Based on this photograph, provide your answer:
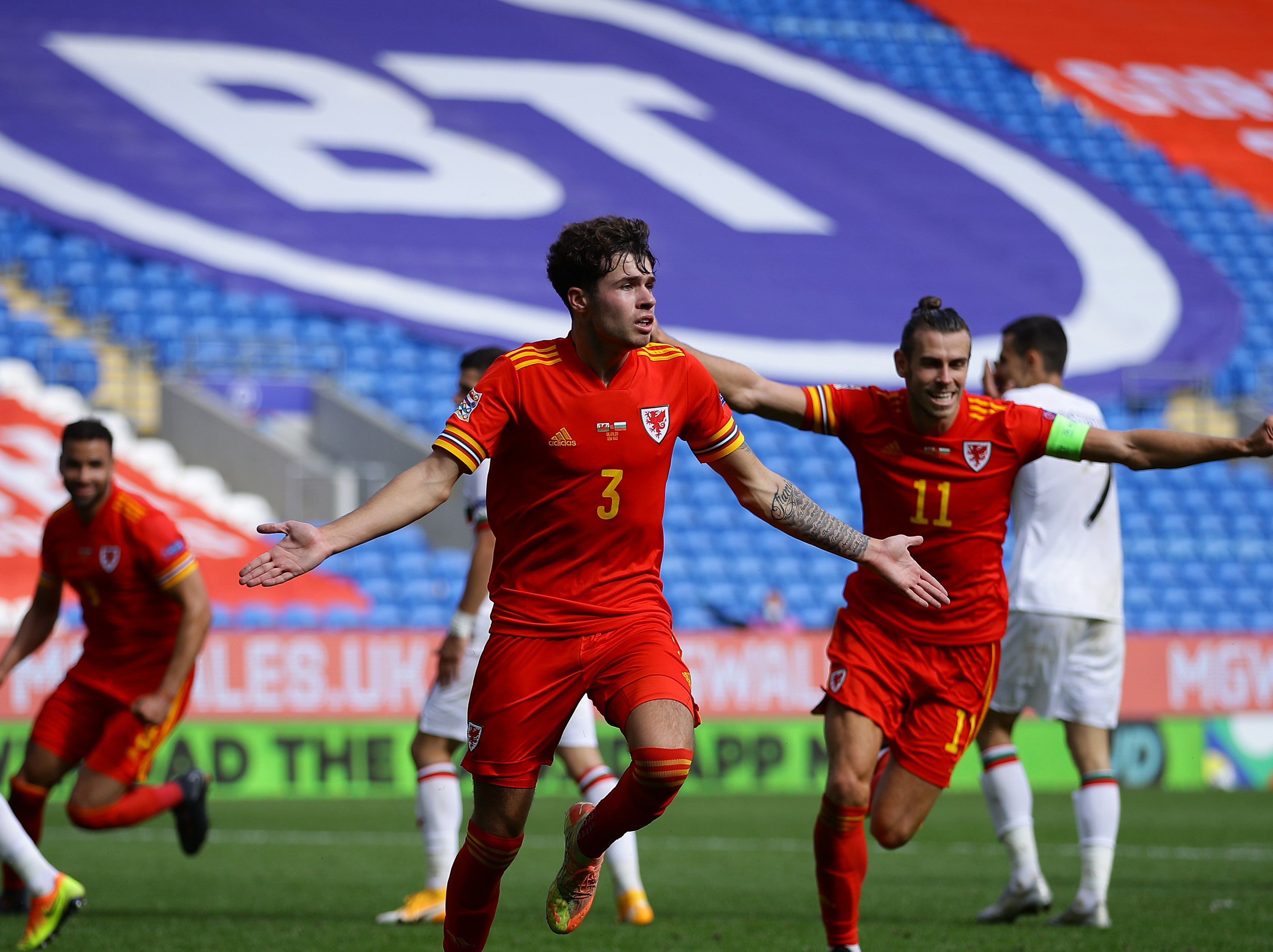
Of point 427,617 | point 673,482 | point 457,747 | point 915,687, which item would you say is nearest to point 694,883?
point 457,747

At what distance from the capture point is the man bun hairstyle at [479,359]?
6.72 m

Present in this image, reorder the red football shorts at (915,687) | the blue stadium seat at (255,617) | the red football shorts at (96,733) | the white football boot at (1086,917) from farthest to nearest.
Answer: the blue stadium seat at (255,617) < the red football shorts at (96,733) < the white football boot at (1086,917) < the red football shorts at (915,687)

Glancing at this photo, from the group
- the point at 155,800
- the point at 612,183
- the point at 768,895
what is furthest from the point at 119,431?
the point at 768,895

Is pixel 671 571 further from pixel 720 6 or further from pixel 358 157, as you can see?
pixel 720 6

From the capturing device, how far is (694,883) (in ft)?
26.1

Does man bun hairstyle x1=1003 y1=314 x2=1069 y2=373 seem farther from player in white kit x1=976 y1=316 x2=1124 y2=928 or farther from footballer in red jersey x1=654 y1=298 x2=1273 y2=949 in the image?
footballer in red jersey x1=654 y1=298 x2=1273 y2=949

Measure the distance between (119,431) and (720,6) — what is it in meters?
13.3

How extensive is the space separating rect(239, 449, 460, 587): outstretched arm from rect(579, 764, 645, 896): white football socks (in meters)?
2.51

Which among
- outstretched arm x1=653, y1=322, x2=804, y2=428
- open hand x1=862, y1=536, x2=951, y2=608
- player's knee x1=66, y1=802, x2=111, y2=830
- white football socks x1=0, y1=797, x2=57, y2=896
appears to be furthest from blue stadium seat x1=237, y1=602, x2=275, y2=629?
open hand x1=862, y1=536, x2=951, y2=608

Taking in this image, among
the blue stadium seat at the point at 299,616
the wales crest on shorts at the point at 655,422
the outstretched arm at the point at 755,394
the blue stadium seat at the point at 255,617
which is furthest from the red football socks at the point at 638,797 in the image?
the blue stadium seat at the point at 255,617

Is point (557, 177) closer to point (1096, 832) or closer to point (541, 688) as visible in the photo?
point (1096, 832)

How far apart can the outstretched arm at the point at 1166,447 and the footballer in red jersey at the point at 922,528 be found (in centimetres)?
1

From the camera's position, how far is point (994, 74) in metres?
26.2

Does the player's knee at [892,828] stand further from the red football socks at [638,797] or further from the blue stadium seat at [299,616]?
the blue stadium seat at [299,616]
